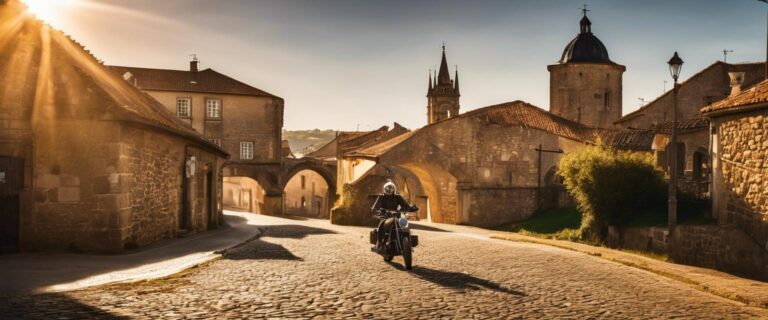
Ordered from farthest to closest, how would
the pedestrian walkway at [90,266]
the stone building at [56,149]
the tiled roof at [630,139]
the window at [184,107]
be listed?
1. the window at [184,107]
2. the tiled roof at [630,139]
3. the stone building at [56,149]
4. the pedestrian walkway at [90,266]

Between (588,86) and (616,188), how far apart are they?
131 ft

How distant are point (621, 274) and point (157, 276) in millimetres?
7463

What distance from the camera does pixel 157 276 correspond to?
9477 mm

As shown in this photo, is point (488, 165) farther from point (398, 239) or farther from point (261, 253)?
point (398, 239)

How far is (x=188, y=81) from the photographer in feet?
155

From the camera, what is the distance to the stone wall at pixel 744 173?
Result: 12.8 m

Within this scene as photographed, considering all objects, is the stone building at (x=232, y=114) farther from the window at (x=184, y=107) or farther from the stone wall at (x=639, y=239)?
the stone wall at (x=639, y=239)

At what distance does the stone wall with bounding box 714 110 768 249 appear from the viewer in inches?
505

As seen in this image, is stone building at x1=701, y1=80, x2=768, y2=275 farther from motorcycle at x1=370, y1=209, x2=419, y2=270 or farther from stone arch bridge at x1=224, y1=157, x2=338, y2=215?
stone arch bridge at x1=224, y1=157, x2=338, y2=215

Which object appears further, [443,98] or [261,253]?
[443,98]

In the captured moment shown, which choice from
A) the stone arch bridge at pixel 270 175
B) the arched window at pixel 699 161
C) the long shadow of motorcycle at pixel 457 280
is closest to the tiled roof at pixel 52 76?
the long shadow of motorcycle at pixel 457 280

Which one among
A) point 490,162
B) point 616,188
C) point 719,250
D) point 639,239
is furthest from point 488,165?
point 719,250

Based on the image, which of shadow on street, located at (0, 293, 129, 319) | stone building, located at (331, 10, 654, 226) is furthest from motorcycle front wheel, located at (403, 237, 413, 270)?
stone building, located at (331, 10, 654, 226)

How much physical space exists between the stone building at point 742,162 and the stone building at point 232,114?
37134 mm
